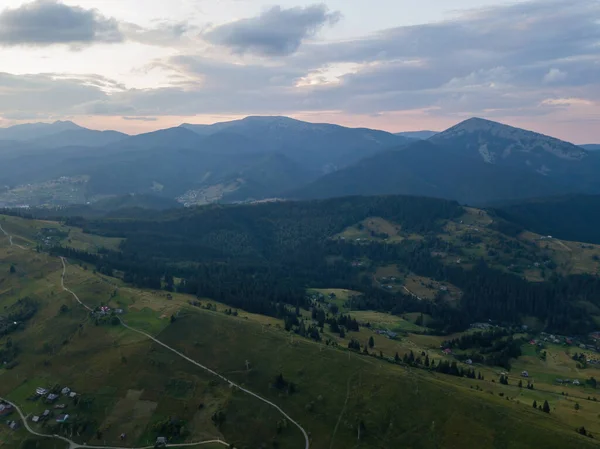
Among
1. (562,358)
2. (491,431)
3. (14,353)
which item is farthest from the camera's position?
(562,358)

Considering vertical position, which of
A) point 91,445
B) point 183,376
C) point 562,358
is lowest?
point 562,358

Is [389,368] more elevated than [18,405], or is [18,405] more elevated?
[389,368]

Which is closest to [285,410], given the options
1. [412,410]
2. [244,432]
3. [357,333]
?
[244,432]

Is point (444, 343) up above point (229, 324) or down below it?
below

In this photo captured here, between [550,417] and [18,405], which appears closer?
[550,417]

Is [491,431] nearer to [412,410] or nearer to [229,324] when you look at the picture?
[412,410]

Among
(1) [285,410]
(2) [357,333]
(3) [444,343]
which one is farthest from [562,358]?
(1) [285,410]

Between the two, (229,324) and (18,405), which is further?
(229,324)

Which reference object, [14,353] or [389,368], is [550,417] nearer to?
[389,368]

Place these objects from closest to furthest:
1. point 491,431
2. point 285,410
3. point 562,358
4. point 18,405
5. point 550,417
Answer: point 491,431 → point 550,417 → point 285,410 → point 18,405 → point 562,358

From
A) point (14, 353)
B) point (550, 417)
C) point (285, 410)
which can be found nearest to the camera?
point (550, 417)
